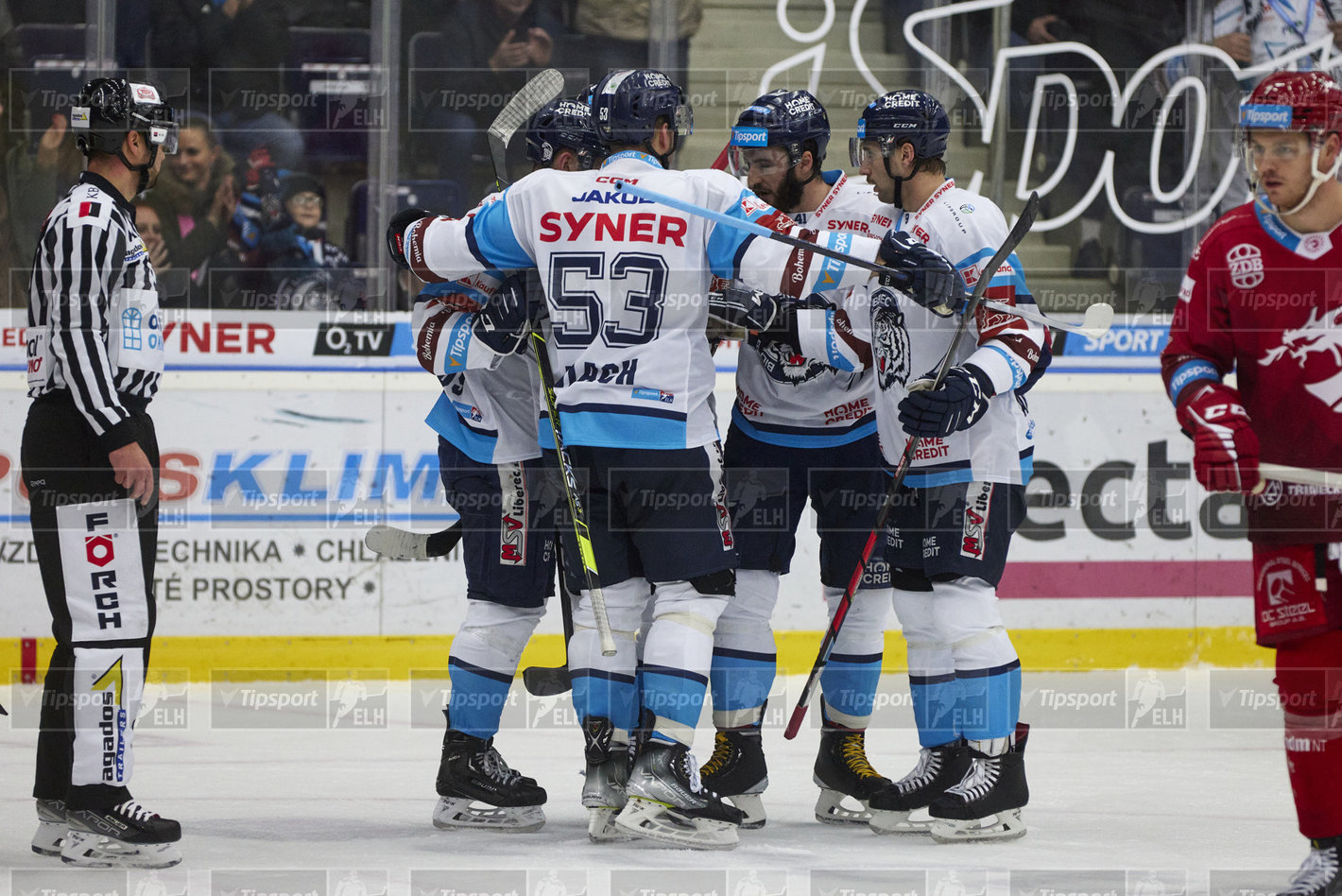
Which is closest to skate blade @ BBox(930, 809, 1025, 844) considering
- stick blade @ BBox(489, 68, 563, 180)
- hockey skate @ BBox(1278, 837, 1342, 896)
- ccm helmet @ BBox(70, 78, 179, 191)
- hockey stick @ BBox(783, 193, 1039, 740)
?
hockey stick @ BBox(783, 193, 1039, 740)

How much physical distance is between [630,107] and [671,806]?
1.46 m

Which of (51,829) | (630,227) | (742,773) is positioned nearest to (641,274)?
(630,227)

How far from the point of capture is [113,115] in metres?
3.42

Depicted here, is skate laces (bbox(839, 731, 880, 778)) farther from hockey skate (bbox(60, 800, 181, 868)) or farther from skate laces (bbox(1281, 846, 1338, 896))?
hockey skate (bbox(60, 800, 181, 868))

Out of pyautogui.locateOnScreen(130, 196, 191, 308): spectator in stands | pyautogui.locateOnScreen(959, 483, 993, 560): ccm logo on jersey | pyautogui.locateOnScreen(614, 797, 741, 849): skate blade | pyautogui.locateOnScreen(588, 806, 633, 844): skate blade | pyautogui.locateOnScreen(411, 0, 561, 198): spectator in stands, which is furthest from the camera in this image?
pyautogui.locateOnScreen(411, 0, 561, 198): spectator in stands

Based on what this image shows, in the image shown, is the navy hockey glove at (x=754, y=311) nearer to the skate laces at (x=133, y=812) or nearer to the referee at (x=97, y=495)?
the referee at (x=97, y=495)

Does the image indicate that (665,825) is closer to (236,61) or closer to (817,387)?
(817,387)

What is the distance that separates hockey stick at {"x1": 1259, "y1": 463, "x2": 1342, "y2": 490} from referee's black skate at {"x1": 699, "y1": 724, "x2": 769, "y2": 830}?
4.63ft

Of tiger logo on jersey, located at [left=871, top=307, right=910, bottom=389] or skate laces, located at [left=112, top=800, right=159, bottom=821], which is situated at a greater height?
tiger logo on jersey, located at [left=871, top=307, right=910, bottom=389]

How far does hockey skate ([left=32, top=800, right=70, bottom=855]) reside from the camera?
3.40 meters

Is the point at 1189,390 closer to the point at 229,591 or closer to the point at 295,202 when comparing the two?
the point at 229,591

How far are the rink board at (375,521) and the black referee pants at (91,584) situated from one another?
238 centimetres

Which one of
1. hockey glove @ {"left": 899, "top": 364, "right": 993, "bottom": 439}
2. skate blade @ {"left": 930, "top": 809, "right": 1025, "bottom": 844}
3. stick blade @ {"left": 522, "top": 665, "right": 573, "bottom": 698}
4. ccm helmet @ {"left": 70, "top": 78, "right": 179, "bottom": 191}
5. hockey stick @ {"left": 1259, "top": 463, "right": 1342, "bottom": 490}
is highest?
ccm helmet @ {"left": 70, "top": 78, "right": 179, "bottom": 191}

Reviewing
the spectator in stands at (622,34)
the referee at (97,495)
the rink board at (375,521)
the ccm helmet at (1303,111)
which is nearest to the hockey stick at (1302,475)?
the ccm helmet at (1303,111)
